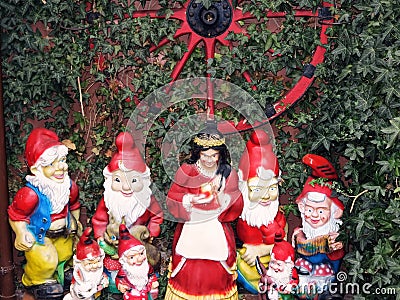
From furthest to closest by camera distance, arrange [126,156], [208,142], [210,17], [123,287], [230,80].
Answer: [230,80] → [210,17] → [126,156] → [123,287] → [208,142]

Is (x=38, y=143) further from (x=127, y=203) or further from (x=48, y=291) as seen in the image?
(x=48, y=291)

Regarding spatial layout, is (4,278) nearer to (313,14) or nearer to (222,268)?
(222,268)

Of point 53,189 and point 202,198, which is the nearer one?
point 202,198

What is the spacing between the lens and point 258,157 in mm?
4469

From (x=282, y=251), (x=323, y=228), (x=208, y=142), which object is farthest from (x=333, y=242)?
(x=208, y=142)

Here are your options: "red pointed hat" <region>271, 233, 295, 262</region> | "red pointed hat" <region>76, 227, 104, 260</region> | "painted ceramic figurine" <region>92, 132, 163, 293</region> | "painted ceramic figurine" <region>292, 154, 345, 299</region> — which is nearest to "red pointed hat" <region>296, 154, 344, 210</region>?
"painted ceramic figurine" <region>292, 154, 345, 299</region>

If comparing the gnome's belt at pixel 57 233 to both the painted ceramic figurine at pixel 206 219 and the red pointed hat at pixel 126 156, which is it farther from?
the painted ceramic figurine at pixel 206 219

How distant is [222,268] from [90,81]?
67.8 inches

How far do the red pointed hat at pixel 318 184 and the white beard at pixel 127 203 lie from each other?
3.41 feet

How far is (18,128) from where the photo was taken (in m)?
4.94

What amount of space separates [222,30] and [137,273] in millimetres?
1765

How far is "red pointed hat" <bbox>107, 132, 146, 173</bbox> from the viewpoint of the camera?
4.47 meters

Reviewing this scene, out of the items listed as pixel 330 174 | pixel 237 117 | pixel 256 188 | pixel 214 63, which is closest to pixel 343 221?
pixel 330 174

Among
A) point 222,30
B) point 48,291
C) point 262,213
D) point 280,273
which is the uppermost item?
point 222,30
